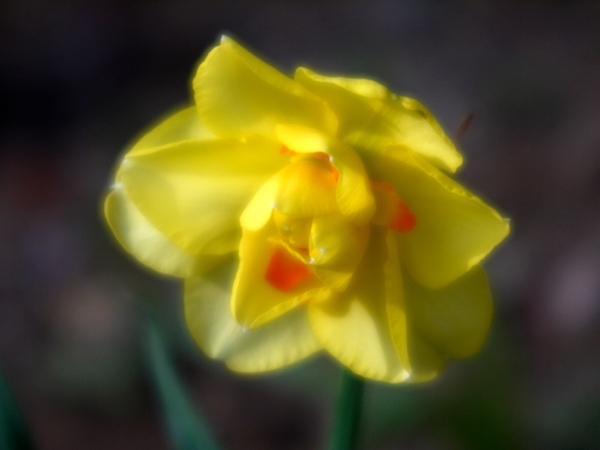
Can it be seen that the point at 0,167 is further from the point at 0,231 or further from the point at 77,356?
the point at 77,356

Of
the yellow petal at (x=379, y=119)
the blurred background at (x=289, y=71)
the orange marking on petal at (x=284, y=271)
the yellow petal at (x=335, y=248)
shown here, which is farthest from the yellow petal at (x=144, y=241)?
the blurred background at (x=289, y=71)

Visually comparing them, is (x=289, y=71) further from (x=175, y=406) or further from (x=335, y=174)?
(x=335, y=174)

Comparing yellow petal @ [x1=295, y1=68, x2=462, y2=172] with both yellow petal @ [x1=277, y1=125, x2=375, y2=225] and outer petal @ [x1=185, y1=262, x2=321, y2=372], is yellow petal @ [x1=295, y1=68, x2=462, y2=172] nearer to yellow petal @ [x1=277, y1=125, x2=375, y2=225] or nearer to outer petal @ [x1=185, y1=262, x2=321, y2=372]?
yellow petal @ [x1=277, y1=125, x2=375, y2=225]

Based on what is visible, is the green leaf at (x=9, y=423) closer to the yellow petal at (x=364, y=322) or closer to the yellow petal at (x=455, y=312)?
the yellow petal at (x=364, y=322)

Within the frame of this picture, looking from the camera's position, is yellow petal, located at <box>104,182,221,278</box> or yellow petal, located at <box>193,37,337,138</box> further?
yellow petal, located at <box>104,182,221,278</box>

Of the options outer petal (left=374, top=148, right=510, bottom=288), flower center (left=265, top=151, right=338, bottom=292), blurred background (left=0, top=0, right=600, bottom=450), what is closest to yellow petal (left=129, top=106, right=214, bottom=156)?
flower center (left=265, top=151, right=338, bottom=292)

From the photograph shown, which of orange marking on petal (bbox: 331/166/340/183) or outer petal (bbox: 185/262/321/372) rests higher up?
orange marking on petal (bbox: 331/166/340/183)

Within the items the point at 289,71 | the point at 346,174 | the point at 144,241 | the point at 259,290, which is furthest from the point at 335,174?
the point at 289,71

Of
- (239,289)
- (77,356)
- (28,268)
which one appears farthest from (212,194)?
(28,268)
